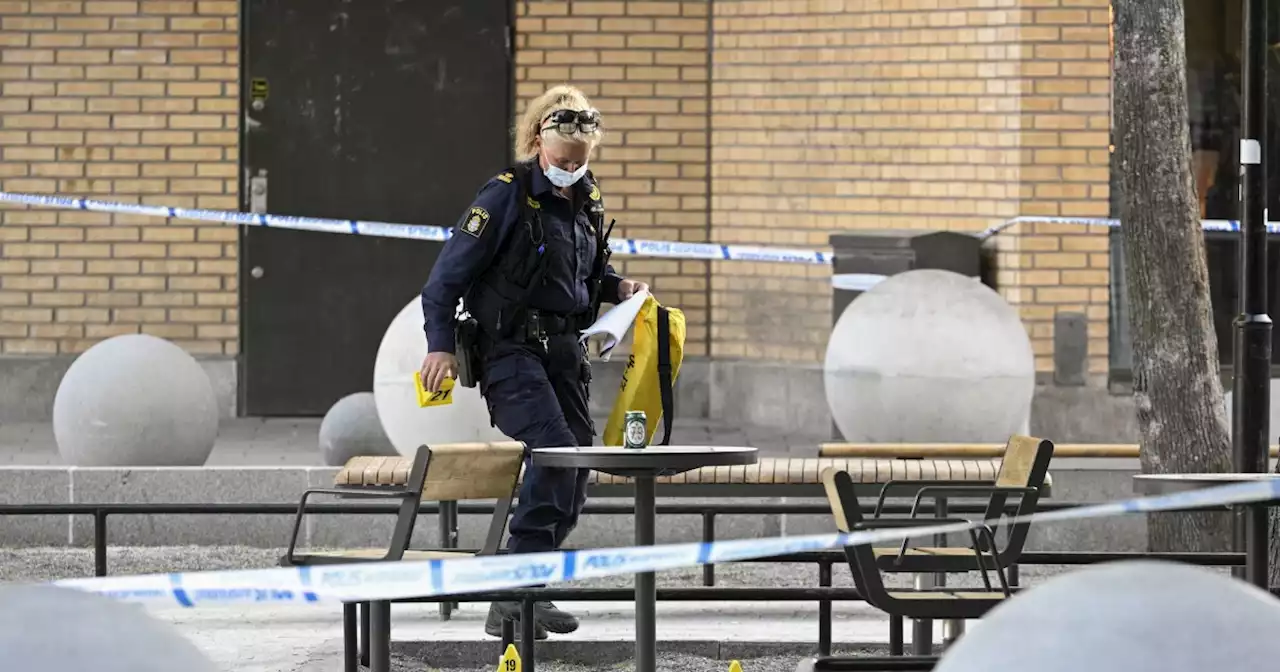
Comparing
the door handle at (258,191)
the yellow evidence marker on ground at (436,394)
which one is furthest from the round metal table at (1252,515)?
the door handle at (258,191)

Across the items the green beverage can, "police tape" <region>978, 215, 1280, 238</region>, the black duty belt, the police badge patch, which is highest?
"police tape" <region>978, 215, 1280, 238</region>

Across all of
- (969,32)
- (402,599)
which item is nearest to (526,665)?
(402,599)

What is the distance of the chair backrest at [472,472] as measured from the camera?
6.98 m

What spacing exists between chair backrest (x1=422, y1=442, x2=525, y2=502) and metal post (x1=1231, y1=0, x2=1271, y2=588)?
3.19 m

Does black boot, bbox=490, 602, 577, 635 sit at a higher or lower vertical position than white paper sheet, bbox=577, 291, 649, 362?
lower

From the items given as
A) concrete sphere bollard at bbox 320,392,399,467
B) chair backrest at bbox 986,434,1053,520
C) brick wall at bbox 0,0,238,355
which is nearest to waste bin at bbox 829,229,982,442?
concrete sphere bollard at bbox 320,392,399,467

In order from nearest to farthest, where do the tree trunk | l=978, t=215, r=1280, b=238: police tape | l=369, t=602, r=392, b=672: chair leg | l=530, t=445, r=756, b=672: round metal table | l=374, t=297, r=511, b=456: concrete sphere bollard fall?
l=530, t=445, r=756, b=672: round metal table
l=369, t=602, r=392, b=672: chair leg
the tree trunk
l=374, t=297, r=511, b=456: concrete sphere bollard
l=978, t=215, r=1280, b=238: police tape

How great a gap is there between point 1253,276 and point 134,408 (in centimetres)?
535

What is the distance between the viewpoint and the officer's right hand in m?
7.51

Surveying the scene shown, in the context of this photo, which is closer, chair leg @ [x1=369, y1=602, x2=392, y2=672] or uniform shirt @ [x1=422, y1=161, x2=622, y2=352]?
chair leg @ [x1=369, y1=602, x2=392, y2=672]

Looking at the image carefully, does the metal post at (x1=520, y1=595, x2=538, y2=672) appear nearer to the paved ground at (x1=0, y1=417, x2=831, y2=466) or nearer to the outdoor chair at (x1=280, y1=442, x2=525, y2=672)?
the outdoor chair at (x1=280, y1=442, x2=525, y2=672)

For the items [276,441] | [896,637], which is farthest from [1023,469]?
[276,441]

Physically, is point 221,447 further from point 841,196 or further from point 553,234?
point 553,234

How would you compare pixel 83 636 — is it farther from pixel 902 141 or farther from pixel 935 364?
pixel 902 141
